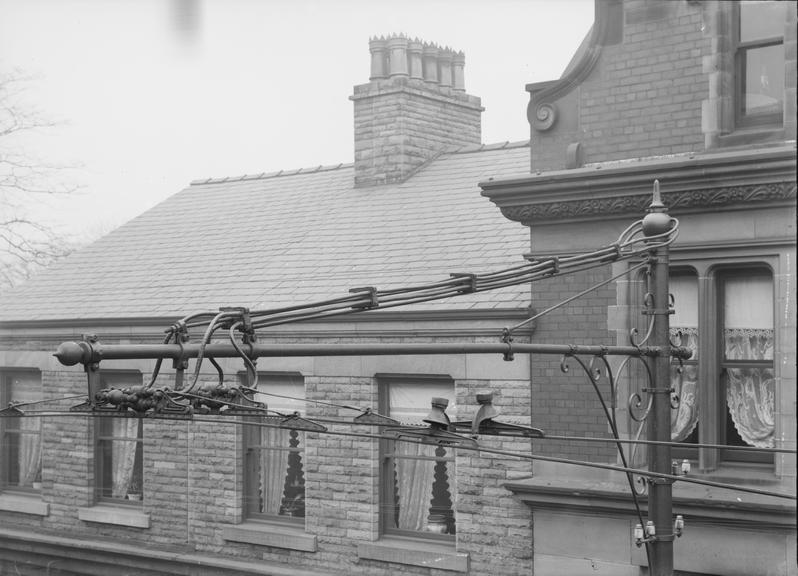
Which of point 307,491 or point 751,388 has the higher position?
point 751,388

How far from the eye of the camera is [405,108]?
20.4m

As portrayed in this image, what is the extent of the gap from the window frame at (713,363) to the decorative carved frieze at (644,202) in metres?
0.69

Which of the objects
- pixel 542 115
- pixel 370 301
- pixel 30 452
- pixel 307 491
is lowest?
pixel 307 491

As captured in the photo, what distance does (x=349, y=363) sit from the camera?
15.2 m

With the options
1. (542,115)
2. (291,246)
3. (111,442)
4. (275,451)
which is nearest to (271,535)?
(275,451)

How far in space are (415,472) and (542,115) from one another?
16.3 feet

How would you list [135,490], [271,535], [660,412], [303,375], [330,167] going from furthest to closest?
1. [330,167]
2. [135,490]
3. [271,535]
4. [303,375]
5. [660,412]

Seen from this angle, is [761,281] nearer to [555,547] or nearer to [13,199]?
[555,547]

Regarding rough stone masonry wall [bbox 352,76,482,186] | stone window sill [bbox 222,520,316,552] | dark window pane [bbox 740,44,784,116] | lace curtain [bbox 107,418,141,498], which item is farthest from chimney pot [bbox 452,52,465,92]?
dark window pane [bbox 740,44,784,116]

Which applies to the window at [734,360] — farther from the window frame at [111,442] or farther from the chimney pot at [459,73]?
the chimney pot at [459,73]

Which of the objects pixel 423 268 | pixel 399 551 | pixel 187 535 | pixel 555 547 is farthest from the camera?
pixel 187 535

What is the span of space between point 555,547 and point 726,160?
479cm

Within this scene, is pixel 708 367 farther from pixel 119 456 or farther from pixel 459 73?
pixel 459 73

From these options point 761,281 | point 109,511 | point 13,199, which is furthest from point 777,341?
point 13,199
